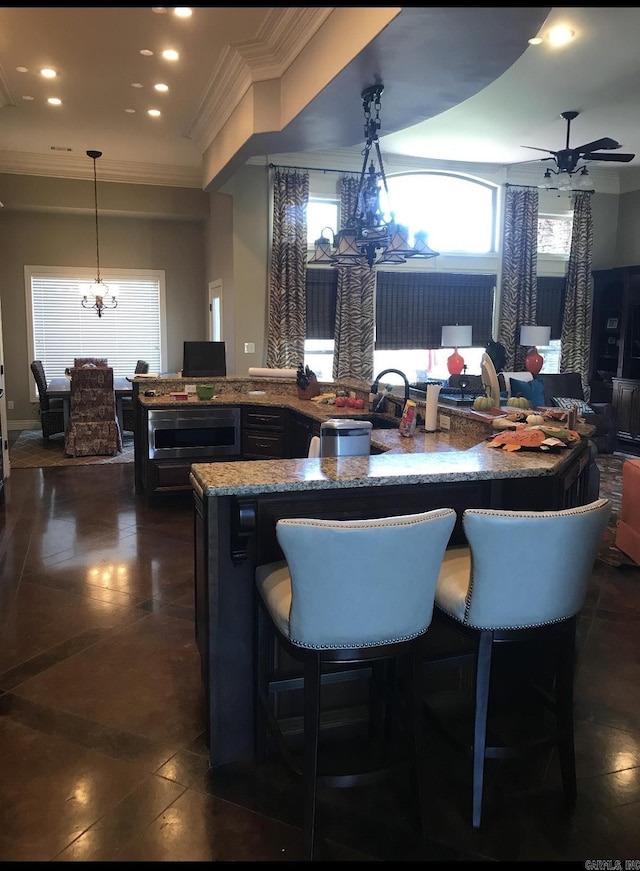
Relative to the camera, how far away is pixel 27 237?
30.6 feet

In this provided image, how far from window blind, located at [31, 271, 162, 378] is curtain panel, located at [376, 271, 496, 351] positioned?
12.2ft

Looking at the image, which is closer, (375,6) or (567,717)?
(567,717)

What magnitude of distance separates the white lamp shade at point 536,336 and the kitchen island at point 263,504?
6.34 metres

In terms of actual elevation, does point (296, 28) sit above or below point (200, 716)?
above

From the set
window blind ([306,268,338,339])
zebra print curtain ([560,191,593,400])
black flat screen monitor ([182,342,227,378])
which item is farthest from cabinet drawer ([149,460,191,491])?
zebra print curtain ([560,191,593,400])

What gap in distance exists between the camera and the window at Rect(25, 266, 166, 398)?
9566 millimetres

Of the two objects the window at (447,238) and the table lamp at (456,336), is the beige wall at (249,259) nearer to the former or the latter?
the window at (447,238)

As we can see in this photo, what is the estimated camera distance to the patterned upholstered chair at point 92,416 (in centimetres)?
748

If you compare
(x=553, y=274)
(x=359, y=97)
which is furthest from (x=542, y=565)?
(x=553, y=274)

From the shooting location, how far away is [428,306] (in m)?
8.62

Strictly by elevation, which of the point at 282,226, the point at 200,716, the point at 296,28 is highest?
the point at 296,28

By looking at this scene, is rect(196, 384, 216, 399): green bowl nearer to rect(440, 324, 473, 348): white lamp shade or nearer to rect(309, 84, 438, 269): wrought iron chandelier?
rect(309, 84, 438, 269): wrought iron chandelier

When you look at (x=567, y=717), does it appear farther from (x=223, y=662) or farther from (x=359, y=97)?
(x=359, y=97)

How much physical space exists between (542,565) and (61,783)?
1.72 metres
